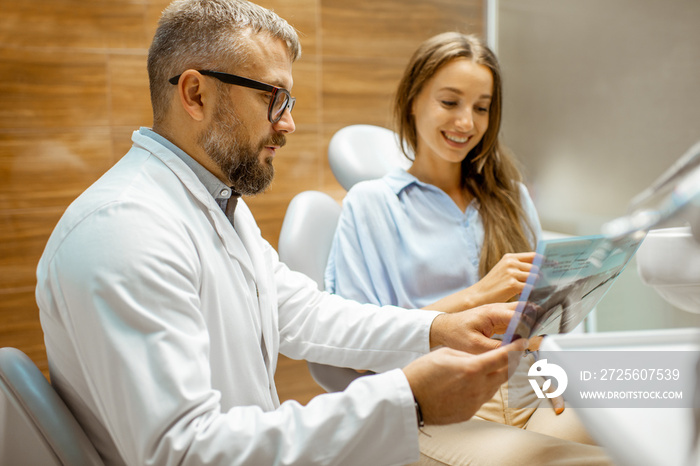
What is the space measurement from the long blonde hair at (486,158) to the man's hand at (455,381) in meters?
0.81

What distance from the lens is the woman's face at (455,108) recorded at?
1.72 meters

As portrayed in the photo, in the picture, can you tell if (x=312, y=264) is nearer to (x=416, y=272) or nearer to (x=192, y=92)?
(x=416, y=272)

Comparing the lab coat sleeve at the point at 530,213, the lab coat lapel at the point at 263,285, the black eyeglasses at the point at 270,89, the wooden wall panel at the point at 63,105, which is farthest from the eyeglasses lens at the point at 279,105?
the wooden wall panel at the point at 63,105

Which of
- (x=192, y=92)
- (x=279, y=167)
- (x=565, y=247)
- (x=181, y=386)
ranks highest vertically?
(x=192, y=92)

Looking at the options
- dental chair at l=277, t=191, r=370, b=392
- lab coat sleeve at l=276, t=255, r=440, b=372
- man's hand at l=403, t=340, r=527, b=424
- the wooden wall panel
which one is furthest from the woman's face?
the wooden wall panel

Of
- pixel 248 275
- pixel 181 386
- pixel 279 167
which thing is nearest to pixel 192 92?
pixel 248 275

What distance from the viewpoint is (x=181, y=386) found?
85 cm

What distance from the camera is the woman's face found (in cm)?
172

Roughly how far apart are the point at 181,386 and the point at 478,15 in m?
3.25

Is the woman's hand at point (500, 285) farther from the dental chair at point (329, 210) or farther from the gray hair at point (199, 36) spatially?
the gray hair at point (199, 36)

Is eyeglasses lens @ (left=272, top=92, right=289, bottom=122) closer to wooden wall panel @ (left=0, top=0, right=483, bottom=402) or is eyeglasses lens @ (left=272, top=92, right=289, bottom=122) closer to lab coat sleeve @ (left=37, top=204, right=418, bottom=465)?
lab coat sleeve @ (left=37, top=204, right=418, bottom=465)

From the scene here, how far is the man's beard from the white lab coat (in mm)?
83

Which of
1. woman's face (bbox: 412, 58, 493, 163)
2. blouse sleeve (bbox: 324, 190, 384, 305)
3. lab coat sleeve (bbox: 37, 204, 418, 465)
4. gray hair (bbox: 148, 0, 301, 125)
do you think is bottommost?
blouse sleeve (bbox: 324, 190, 384, 305)

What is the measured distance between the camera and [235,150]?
117cm
